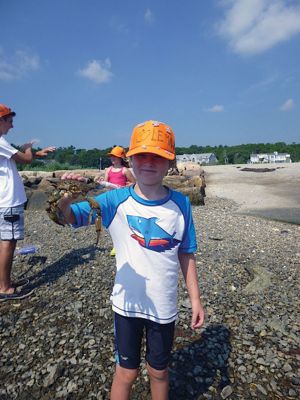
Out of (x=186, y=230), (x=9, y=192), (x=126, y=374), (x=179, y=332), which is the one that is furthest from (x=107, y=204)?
(x=9, y=192)

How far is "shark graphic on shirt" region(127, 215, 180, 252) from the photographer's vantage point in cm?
218

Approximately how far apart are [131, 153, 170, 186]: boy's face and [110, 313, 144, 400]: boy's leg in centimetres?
103

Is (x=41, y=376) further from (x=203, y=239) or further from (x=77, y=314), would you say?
(x=203, y=239)

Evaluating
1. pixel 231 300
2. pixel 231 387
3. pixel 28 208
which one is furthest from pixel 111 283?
pixel 28 208

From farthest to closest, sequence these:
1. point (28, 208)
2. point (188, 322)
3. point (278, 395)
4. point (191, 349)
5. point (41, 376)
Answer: point (28, 208)
point (188, 322)
point (191, 349)
point (41, 376)
point (278, 395)

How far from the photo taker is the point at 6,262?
170 inches

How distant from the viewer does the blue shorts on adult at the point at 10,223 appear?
4156mm

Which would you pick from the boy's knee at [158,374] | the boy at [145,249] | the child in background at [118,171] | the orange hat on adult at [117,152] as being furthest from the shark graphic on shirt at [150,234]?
the orange hat on adult at [117,152]

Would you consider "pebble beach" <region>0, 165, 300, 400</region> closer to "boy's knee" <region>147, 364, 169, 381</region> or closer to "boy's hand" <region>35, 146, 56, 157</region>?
"boy's knee" <region>147, 364, 169, 381</region>

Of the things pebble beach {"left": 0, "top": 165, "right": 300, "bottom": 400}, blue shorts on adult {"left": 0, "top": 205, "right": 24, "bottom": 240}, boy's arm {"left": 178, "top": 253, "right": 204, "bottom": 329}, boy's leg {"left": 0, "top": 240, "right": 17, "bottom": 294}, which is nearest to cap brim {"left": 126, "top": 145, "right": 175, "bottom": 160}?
boy's arm {"left": 178, "top": 253, "right": 204, "bottom": 329}

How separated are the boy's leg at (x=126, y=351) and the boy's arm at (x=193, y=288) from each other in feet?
1.39

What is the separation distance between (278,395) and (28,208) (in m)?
11.4

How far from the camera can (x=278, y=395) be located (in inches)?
108

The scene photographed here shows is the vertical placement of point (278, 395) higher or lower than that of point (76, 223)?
lower
